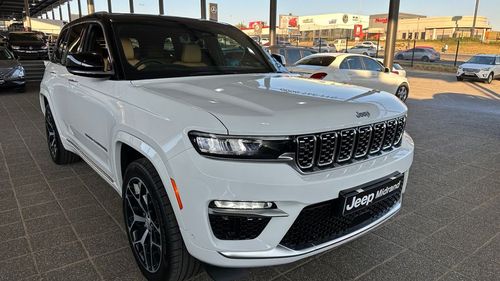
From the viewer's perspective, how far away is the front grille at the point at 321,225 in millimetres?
1956

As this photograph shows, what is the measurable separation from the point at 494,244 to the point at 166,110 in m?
2.78

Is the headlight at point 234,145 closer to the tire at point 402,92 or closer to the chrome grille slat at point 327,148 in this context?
the chrome grille slat at point 327,148

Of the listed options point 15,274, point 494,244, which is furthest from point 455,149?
point 15,274

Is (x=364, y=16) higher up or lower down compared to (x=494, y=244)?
higher up

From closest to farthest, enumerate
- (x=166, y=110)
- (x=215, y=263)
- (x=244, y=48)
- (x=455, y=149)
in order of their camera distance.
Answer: (x=215, y=263) → (x=166, y=110) → (x=244, y=48) → (x=455, y=149)

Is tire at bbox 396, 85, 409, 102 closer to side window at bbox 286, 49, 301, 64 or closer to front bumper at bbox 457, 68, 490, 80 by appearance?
side window at bbox 286, 49, 301, 64

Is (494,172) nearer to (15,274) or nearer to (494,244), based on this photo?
(494,244)

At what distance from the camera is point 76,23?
3.97 m

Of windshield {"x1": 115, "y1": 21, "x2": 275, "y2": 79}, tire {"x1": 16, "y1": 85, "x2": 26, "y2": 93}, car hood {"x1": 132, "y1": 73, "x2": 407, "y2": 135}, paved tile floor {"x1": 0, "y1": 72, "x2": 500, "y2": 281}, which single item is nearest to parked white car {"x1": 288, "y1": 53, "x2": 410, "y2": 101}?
paved tile floor {"x1": 0, "y1": 72, "x2": 500, "y2": 281}

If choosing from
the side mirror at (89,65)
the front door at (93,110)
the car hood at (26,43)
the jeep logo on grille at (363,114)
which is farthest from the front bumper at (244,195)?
the car hood at (26,43)

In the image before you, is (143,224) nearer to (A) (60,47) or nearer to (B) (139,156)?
(B) (139,156)

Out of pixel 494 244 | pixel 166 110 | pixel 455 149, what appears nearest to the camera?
pixel 166 110

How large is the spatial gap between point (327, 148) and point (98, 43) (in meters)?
2.29

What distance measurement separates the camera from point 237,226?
6.17 ft
